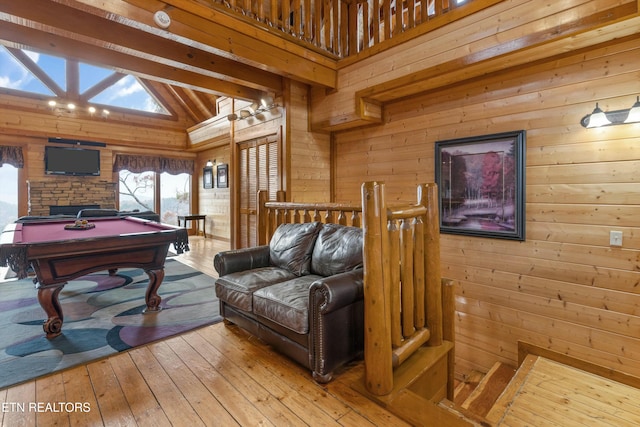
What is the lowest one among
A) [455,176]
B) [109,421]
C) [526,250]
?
[109,421]

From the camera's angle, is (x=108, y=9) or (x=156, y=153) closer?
(x=108, y=9)

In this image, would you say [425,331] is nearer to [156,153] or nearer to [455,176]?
[455,176]

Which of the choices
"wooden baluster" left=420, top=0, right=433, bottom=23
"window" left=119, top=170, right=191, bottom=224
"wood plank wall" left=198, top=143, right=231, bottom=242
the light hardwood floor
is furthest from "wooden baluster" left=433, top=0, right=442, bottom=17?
"window" left=119, top=170, right=191, bottom=224

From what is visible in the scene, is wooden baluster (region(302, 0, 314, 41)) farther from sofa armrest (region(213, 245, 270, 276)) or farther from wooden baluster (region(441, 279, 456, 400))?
wooden baluster (region(441, 279, 456, 400))

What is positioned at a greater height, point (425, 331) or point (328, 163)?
point (328, 163)

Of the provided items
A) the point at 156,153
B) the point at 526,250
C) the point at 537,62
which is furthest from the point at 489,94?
the point at 156,153

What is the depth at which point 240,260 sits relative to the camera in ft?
9.19

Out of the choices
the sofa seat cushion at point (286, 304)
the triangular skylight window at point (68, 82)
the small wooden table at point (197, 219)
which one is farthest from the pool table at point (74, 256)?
the small wooden table at point (197, 219)

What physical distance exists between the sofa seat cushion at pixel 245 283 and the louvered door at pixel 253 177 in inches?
85.0

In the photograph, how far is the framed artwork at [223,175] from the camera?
8.16 m

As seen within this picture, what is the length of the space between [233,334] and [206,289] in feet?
5.20

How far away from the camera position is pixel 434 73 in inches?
124

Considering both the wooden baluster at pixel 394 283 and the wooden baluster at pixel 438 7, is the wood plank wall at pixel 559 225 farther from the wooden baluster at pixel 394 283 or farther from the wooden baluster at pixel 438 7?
the wooden baluster at pixel 394 283

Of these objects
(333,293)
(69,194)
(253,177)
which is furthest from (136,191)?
(333,293)
